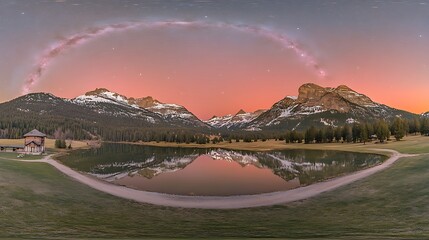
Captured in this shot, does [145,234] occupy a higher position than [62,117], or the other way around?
[62,117]

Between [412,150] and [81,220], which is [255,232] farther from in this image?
[412,150]

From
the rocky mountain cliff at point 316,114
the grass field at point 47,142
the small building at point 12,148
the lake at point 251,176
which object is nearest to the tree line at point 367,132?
the rocky mountain cliff at point 316,114

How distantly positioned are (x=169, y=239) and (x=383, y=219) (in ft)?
23.2

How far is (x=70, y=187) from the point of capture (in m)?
17.4

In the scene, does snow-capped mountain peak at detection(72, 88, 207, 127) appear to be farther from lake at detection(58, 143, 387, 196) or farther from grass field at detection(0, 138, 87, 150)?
lake at detection(58, 143, 387, 196)

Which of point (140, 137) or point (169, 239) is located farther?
point (140, 137)

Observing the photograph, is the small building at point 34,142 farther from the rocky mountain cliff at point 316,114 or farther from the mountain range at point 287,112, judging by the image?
the rocky mountain cliff at point 316,114

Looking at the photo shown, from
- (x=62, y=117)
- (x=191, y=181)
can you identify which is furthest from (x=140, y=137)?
(x=191, y=181)

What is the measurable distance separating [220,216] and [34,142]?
3362 centimetres

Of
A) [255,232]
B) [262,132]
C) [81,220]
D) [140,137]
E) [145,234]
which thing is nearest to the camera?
[145,234]

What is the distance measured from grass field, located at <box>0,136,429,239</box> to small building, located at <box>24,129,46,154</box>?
947 inches

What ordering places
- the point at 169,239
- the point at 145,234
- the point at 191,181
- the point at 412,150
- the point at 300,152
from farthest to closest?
1. the point at 300,152
2. the point at 412,150
3. the point at 191,181
4. the point at 145,234
5. the point at 169,239

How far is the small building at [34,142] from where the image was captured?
37.7 meters

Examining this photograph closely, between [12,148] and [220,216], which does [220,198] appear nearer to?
[220,216]
